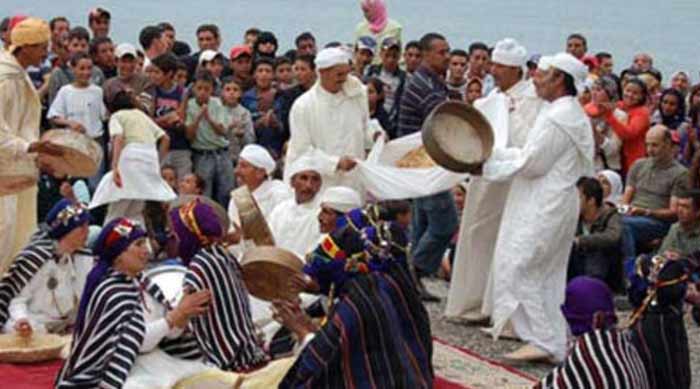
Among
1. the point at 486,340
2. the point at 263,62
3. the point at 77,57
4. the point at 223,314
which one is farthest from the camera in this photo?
the point at 263,62

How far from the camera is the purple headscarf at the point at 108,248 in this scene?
22.2ft

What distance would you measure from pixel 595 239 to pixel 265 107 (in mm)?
3066

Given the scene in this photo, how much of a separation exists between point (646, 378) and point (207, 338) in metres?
1.93

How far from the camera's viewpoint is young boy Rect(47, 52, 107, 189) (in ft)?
37.0

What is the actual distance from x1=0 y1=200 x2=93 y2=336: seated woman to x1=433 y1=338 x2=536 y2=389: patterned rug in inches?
69.0

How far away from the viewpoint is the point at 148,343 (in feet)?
22.6

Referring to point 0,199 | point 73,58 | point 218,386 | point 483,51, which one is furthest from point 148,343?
point 483,51

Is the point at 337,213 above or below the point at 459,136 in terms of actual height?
below

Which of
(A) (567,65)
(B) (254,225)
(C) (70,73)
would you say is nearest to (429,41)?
(A) (567,65)

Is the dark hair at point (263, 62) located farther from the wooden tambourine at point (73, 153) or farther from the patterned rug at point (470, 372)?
Result: the patterned rug at point (470, 372)

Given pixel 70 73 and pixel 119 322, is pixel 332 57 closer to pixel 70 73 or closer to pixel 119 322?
pixel 70 73

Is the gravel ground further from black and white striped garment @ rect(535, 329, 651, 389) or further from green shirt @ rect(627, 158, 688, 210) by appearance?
black and white striped garment @ rect(535, 329, 651, 389)

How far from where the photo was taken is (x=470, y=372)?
839 cm

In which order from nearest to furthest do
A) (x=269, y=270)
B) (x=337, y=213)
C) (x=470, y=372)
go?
(x=269, y=270)
(x=470, y=372)
(x=337, y=213)
